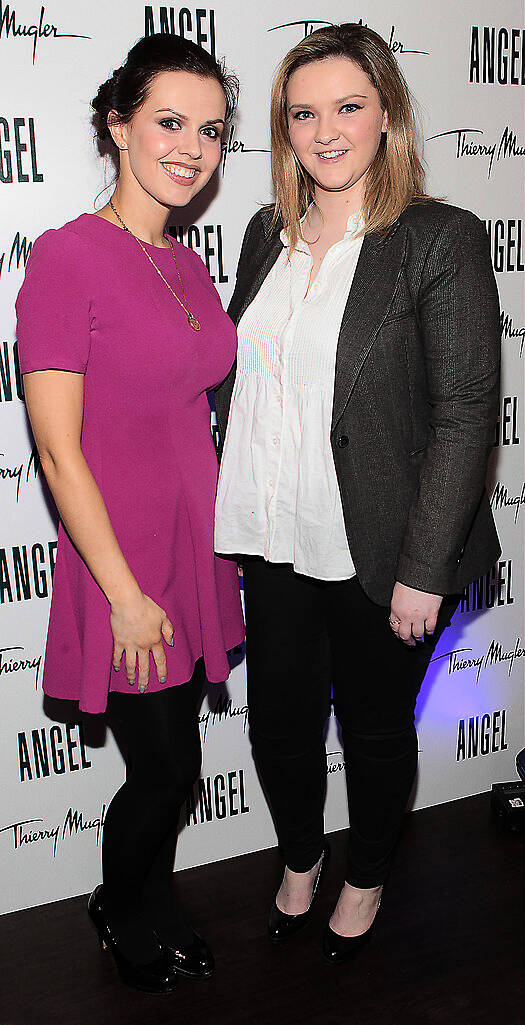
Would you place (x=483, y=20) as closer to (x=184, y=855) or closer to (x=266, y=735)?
(x=266, y=735)

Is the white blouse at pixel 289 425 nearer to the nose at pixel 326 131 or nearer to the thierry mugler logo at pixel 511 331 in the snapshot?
the nose at pixel 326 131

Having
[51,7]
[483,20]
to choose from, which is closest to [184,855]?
[51,7]

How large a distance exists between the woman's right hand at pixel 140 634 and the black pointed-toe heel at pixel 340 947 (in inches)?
29.7

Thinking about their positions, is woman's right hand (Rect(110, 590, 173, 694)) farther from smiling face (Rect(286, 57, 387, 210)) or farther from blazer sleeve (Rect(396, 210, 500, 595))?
smiling face (Rect(286, 57, 387, 210))

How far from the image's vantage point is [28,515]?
2047mm

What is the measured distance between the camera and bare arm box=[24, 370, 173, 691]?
4.84 ft

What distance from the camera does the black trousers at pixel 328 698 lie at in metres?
1.80

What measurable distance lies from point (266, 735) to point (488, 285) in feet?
3.24

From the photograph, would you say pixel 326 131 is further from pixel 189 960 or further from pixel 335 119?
pixel 189 960

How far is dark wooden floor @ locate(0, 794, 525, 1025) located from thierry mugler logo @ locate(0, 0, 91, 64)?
1.86 m

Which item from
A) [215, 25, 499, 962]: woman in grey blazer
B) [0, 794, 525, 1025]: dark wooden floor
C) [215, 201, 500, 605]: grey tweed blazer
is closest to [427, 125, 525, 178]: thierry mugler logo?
[215, 25, 499, 962]: woman in grey blazer

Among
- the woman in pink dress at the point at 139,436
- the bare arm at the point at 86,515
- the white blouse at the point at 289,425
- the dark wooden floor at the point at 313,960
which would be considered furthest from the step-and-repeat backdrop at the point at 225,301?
the bare arm at the point at 86,515

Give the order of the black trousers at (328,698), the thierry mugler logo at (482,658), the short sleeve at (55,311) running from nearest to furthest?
the short sleeve at (55,311), the black trousers at (328,698), the thierry mugler logo at (482,658)

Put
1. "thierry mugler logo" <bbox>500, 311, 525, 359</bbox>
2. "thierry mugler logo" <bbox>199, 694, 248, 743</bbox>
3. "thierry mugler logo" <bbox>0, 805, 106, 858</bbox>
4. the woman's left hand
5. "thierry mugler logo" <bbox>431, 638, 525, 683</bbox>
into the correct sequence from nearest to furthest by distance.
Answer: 1. the woman's left hand
2. "thierry mugler logo" <bbox>0, 805, 106, 858</bbox>
3. "thierry mugler logo" <bbox>199, 694, 248, 743</bbox>
4. "thierry mugler logo" <bbox>500, 311, 525, 359</bbox>
5. "thierry mugler logo" <bbox>431, 638, 525, 683</bbox>
